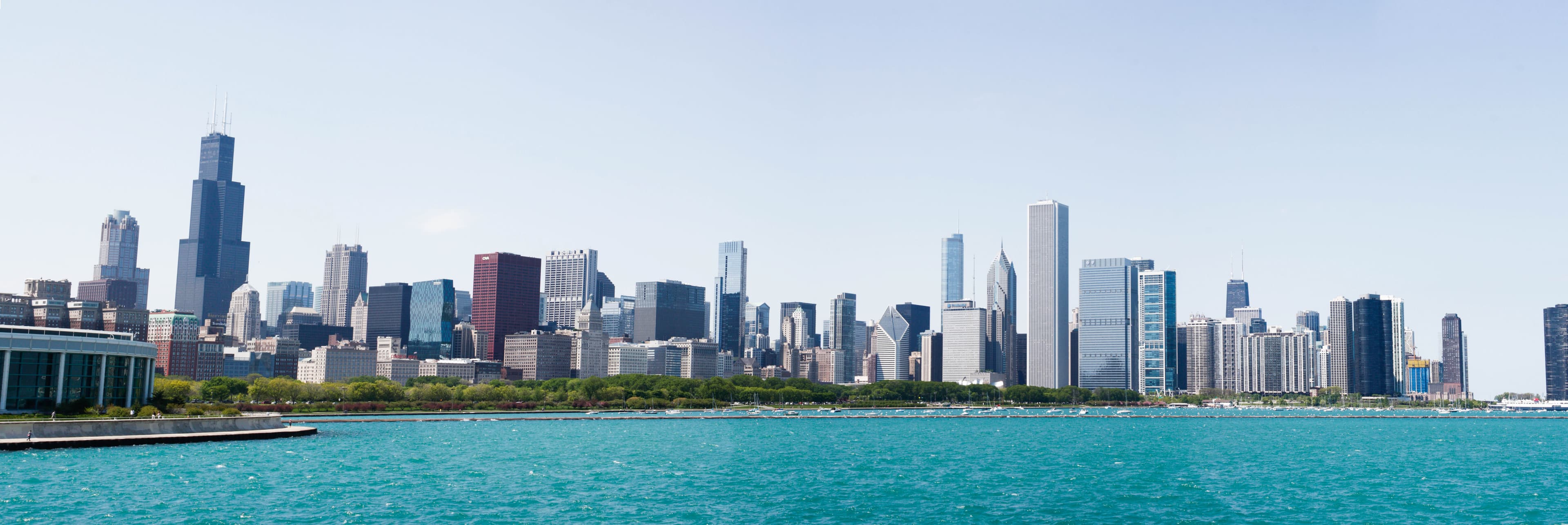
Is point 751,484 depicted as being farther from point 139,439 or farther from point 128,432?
point 128,432

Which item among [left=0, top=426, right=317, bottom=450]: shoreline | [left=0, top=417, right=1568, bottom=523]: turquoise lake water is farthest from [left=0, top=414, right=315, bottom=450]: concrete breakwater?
[left=0, top=417, right=1568, bottom=523]: turquoise lake water

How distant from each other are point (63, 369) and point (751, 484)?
85.8 m

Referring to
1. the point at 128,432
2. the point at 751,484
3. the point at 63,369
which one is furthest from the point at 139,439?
the point at 751,484

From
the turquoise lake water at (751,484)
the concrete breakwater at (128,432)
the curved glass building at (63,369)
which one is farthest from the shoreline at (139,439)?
the curved glass building at (63,369)

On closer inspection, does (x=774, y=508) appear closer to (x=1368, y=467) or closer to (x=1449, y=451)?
(x=1368, y=467)

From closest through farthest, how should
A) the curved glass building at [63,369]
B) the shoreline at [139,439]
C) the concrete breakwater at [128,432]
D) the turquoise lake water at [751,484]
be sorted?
1. the turquoise lake water at [751,484]
2. the shoreline at [139,439]
3. the concrete breakwater at [128,432]
4. the curved glass building at [63,369]

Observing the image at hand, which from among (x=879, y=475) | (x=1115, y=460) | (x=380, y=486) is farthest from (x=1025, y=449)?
(x=380, y=486)

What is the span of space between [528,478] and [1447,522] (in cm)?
6060

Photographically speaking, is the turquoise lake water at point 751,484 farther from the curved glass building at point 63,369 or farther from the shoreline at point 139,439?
the curved glass building at point 63,369

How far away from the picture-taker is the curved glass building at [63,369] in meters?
134

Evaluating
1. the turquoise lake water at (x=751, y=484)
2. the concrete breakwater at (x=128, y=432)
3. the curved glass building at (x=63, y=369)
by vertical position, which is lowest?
the turquoise lake water at (x=751, y=484)

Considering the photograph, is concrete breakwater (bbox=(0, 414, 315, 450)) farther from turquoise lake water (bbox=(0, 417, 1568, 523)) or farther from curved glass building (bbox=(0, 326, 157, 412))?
curved glass building (bbox=(0, 326, 157, 412))

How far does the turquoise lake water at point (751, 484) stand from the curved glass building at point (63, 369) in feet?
76.0

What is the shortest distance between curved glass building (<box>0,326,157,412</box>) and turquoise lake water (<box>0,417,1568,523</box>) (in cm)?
2316
